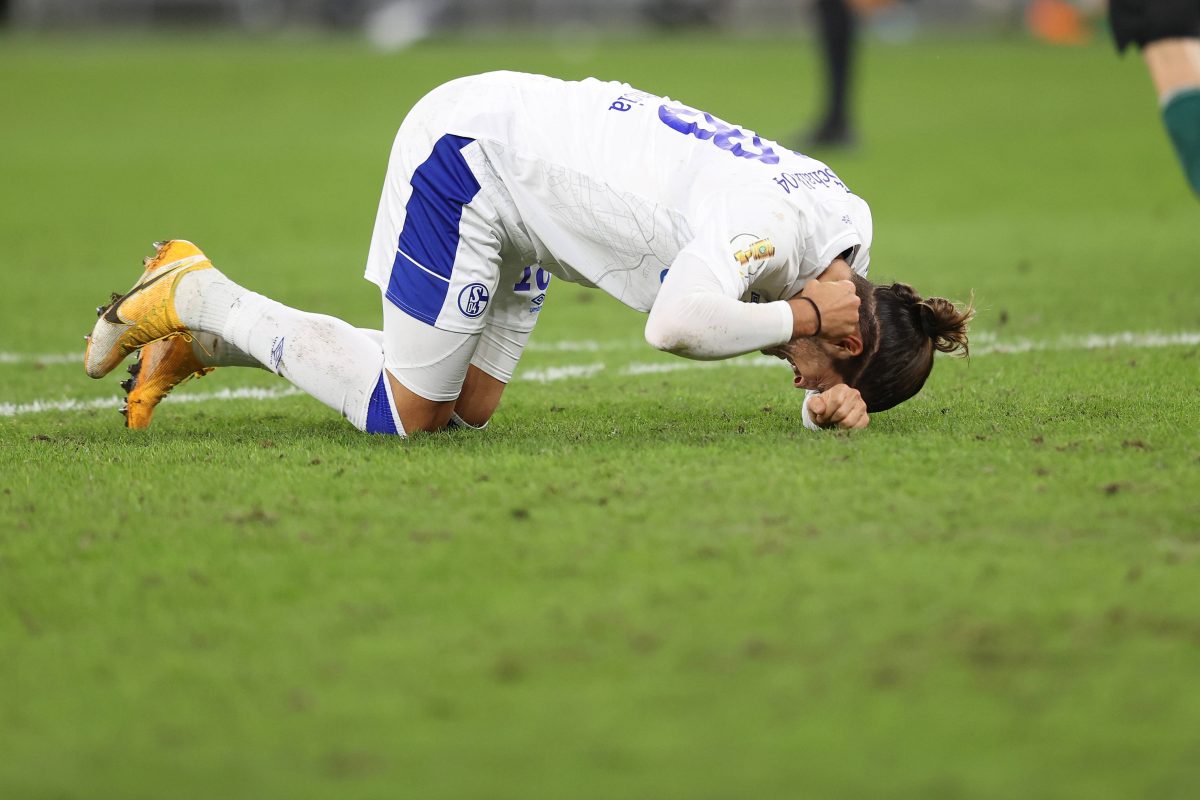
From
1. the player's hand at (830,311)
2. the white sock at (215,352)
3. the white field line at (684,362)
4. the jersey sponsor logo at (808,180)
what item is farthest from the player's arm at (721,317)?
the white field line at (684,362)

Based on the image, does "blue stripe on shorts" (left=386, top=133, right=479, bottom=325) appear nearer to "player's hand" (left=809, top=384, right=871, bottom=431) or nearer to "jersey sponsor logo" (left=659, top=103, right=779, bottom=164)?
A: "jersey sponsor logo" (left=659, top=103, right=779, bottom=164)

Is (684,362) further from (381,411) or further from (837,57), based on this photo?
(837,57)

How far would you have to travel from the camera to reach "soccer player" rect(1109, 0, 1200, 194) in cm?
495

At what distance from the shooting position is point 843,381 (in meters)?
4.26

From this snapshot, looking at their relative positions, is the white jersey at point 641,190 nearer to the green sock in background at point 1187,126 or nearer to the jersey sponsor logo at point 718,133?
the jersey sponsor logo at point 718,133

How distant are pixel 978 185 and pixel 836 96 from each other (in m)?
1.93

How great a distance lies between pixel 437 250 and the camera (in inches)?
174

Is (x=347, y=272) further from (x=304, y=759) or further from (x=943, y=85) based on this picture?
(x=943, y=85)

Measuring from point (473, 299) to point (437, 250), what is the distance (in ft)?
0.56

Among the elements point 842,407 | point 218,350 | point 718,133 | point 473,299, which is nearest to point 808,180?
point 718,133

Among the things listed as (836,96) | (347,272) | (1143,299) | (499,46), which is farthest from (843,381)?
(499,46)

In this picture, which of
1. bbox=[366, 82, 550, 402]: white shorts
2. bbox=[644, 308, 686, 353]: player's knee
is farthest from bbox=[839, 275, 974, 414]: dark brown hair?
bbox=[366, 82, 550, 402]: white shorts

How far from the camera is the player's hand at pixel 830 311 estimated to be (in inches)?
155

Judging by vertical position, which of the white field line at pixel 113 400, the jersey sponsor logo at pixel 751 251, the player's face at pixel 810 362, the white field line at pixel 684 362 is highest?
the jersey sponsor logo at pixel 751 251
